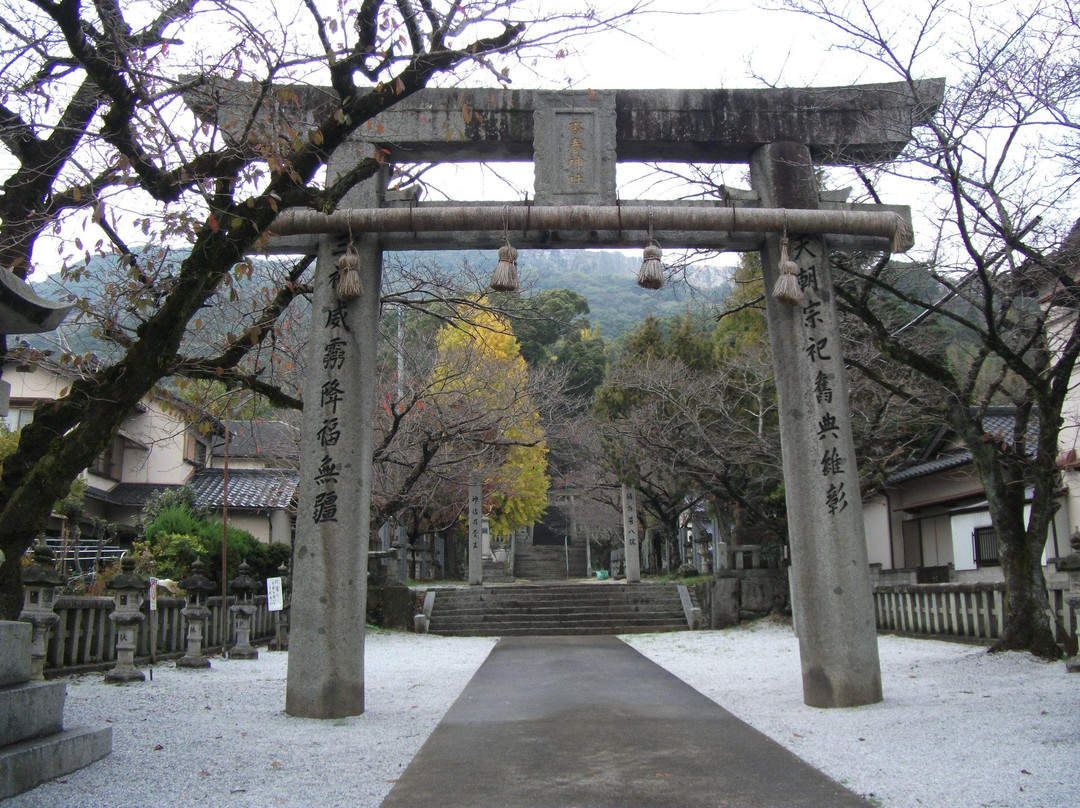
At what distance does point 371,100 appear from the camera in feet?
17.0

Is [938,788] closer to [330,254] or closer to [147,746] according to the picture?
[147,746]

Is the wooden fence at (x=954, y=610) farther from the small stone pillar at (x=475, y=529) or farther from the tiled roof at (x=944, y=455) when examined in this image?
the small stone pillar at (x=475, y=529)

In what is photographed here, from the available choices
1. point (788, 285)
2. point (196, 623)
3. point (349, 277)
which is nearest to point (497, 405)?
point (196, 623)

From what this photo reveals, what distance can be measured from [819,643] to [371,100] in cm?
558

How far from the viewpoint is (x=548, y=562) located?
41000 millimetres

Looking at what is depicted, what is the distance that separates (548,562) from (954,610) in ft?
95.9

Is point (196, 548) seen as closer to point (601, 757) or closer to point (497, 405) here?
point (497, 405)

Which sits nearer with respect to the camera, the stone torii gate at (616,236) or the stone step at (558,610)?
the stone torii gate at (616,236)

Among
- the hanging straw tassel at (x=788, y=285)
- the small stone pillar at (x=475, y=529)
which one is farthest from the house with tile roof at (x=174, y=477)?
the hanging straw tassel at (x=788, y=285)

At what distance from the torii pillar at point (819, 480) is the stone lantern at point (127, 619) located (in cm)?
696

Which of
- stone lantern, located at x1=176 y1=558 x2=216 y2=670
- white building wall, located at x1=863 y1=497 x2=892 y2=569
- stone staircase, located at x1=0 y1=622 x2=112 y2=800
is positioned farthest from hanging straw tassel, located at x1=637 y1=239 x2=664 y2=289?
white building wall, located at x1=863 y1=497 x2=892 y2=569

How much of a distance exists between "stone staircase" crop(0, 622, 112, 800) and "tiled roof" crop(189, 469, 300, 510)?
19.9m

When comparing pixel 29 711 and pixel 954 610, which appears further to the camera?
pixel 954 610

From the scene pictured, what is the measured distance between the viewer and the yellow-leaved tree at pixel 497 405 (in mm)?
15742
